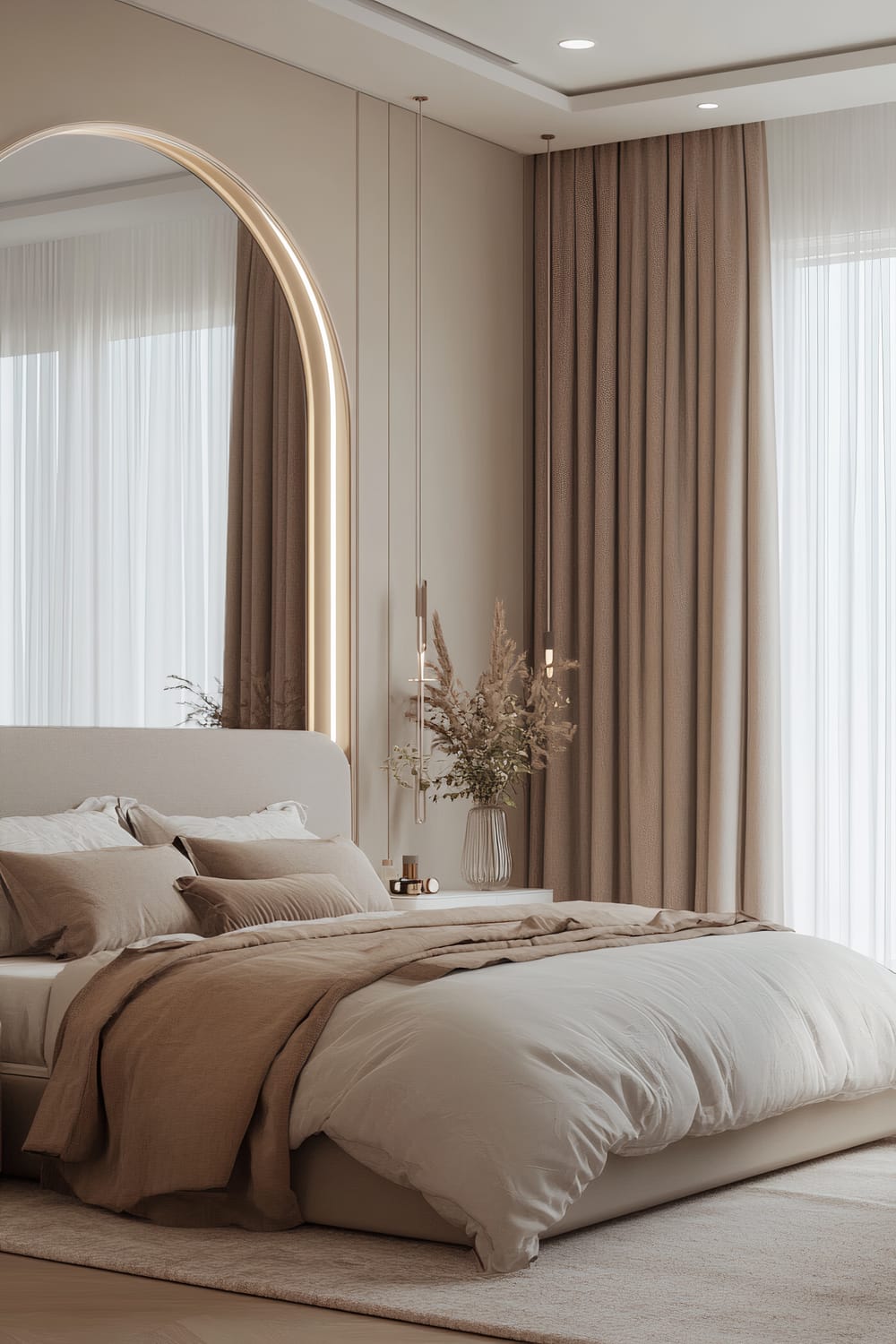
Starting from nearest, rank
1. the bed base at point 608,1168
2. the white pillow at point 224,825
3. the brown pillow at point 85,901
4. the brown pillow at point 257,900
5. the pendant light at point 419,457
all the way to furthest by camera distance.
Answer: the bed base at point 608,1168, the brown pillow at point 85,901, the brown pillow at point 257,900, the white pillow at point 224,825, the pendant light at point 419,457

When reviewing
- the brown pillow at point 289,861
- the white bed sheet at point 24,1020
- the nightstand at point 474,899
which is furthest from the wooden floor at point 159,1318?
the nightstand at point 474,899

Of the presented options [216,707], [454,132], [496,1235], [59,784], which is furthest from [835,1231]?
[454,132]

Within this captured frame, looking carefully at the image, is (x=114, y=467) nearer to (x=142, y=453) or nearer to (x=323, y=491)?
(x=142, y=453)

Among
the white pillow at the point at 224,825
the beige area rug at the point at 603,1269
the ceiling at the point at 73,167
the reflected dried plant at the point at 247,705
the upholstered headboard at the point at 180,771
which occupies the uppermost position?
the ceiling at the point at 73,167

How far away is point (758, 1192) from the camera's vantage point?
12.4 feet

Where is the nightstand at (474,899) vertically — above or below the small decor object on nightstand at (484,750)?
below

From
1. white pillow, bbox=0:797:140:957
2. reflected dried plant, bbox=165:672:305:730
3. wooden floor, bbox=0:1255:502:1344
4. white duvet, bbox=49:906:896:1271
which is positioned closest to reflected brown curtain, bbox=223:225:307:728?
reflected dried plant, bbox=165:672:305:730

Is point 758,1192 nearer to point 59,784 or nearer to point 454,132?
point 59,784

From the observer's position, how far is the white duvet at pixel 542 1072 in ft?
10.2

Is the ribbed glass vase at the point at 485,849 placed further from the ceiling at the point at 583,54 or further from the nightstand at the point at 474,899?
the ceiling at the point at 583,54

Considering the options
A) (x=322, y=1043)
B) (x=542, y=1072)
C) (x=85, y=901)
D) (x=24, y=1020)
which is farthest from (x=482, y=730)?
(x=542, y=1072)

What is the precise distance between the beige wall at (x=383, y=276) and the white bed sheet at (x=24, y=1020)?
7.11 feet

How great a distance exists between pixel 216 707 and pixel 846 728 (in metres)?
2.20

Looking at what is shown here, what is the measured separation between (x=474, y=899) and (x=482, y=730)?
581 mm
